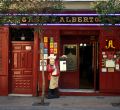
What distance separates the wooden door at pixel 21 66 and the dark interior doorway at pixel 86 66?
2.30 m

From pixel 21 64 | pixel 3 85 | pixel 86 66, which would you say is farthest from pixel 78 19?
pixel 3 85

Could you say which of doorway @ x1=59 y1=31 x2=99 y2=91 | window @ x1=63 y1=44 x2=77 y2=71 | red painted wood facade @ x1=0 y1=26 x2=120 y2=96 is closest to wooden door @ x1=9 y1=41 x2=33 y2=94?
red painted wood facade @ x1=0 y1=26 x2=120 y2=96

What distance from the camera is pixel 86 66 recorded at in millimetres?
19406

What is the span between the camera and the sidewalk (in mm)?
15523

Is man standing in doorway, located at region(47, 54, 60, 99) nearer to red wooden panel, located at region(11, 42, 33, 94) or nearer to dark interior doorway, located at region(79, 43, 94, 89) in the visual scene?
red wooden panel, located at region(11, 42, 33, 94)


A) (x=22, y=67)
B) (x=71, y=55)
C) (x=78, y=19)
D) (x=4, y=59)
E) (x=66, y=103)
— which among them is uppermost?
(x=78, y=19)

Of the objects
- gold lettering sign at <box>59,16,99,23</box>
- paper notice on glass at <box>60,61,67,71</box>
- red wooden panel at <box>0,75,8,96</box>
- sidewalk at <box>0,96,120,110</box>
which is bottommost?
sidewalk at <box>0,96,120,110</box>

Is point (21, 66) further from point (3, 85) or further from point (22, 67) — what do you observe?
point (3, 85)

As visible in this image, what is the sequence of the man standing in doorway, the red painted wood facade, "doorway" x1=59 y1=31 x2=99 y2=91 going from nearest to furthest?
the man standing in doorway → the red painted wood facade → "doorway" x1=59 y1=31 x2=99 y2=91

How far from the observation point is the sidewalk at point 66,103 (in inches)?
611

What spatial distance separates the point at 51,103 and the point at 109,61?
3532 mm

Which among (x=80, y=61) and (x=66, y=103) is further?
(x=80, y=61)

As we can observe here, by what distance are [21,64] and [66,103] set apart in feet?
11.1

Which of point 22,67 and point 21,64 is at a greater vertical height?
point 21,64
